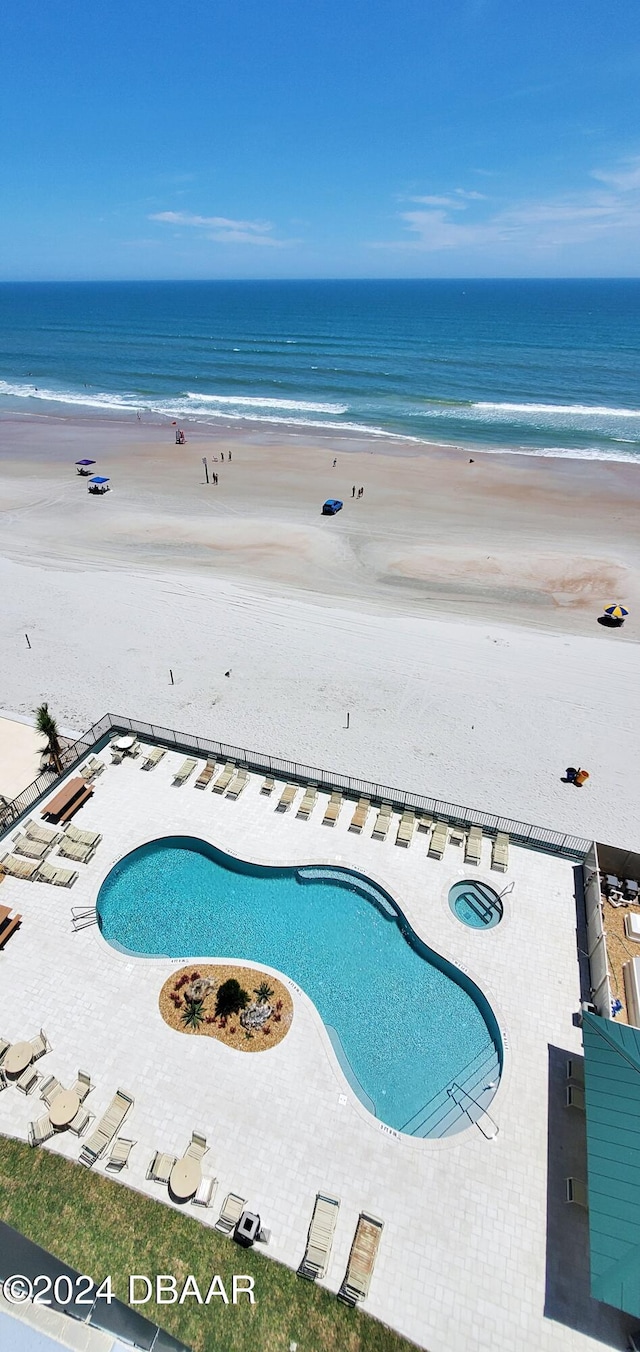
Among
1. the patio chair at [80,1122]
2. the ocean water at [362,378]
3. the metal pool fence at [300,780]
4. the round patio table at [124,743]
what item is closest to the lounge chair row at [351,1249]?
the patio chair at [80,1122]

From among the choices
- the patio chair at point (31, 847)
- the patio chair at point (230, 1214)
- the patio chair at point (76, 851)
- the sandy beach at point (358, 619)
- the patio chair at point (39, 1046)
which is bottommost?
the patio chair at point (230, 1214)

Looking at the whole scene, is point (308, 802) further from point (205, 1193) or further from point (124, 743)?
point (205, 1193)

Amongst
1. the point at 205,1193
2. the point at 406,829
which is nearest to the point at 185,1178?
the point at 205,1193

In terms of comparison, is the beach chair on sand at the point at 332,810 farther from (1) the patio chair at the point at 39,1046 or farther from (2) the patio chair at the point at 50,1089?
(2) the patio chair at the point at 50,1089

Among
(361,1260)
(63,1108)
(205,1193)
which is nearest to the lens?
(361,1260)

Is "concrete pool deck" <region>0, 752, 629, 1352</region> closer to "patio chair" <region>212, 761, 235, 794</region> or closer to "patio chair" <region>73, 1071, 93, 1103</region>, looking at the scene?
"patio chair" <region>73, 1071, 93, 1103</region>
